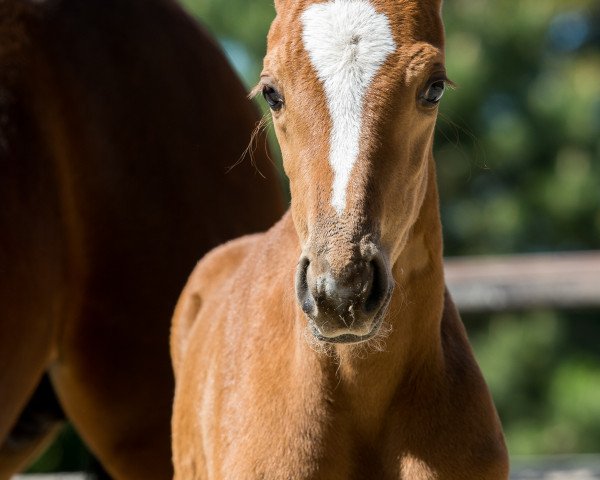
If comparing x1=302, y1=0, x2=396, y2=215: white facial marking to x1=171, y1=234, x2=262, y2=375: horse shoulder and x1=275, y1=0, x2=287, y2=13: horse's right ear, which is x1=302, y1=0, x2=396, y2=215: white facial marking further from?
x1=171, y1=234, x2=262, y2=375: horse shoulder

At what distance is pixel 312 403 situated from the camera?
2.70 m

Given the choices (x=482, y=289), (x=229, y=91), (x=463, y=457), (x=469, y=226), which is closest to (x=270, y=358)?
(x=463, y=457)

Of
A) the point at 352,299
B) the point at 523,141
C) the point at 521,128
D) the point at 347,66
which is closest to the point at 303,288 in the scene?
the point at 352,299

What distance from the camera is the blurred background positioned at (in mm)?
11094

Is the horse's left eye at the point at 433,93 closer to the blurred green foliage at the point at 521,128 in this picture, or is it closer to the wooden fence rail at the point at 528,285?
the wooden fence rail at the point at 528,285

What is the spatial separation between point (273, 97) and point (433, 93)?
35 cm

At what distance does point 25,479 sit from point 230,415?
10.1ft

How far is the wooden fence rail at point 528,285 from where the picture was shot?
18.3 ft

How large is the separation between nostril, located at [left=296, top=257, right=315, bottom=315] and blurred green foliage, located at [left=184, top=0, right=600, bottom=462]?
8.87 m

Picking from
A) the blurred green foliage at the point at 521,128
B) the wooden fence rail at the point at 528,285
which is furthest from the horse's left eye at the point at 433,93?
the blurred green foliage at the point at 521,128

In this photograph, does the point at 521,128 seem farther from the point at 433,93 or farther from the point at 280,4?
the point at 433,93

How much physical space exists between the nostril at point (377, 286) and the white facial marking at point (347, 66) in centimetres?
18

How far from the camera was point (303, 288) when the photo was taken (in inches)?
91.4

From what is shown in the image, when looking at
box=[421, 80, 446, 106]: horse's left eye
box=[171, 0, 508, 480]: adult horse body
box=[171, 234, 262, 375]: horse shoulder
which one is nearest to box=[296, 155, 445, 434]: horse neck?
box=[171, 0, 508, 480]: adult horse body
